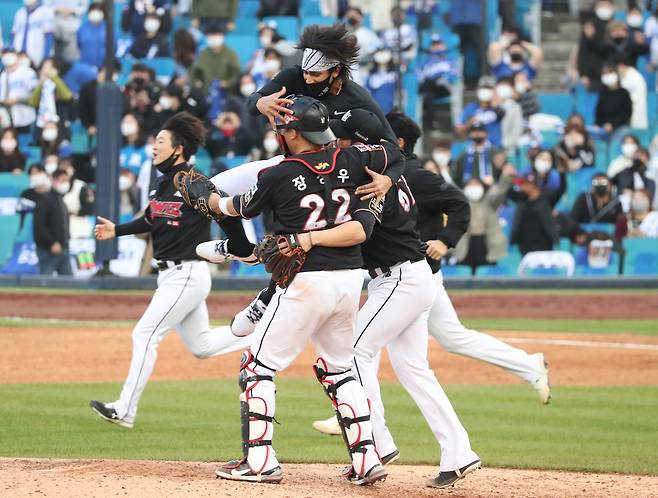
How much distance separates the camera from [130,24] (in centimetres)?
2670

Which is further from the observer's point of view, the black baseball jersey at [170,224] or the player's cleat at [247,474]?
the black baseball jersey at [170,224]

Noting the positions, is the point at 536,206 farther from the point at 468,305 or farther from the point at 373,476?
the point at 373,476

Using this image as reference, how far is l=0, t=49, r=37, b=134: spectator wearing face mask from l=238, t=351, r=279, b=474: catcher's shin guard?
2015 centimetres

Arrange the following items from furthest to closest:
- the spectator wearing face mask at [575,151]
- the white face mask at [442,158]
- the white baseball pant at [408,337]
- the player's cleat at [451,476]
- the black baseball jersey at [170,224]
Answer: the spectator wearing face mask at [575,151] < the white face mask at [442,158] < the black baseball jersey at [170,224] < the white baseball pant at [408,337] < the player's cleat at [451,476]

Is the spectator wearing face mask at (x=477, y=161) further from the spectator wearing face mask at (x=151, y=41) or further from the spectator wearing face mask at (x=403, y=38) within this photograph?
the spectator wearing face mask at (x=151, y=41)

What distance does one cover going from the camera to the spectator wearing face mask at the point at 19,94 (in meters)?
25.7

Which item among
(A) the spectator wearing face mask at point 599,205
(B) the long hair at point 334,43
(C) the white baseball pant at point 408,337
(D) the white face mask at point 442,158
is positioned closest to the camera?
(B) the long hair at point 334,43

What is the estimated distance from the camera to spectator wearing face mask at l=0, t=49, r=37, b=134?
25656 millimetres

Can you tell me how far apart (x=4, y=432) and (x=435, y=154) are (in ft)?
46.9

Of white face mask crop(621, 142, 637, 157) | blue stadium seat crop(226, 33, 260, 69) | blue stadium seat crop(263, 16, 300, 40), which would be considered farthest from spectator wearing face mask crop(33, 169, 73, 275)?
white face mask crop(621, 142, 637, 157)

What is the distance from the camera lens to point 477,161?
22453 millimetres

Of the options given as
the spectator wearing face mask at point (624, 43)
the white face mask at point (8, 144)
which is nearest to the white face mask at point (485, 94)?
the spectator wearing face mask at point (624, 43)

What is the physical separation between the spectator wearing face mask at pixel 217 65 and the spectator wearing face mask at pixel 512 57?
16.3 feet

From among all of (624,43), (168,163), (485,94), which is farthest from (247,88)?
(168,163)
